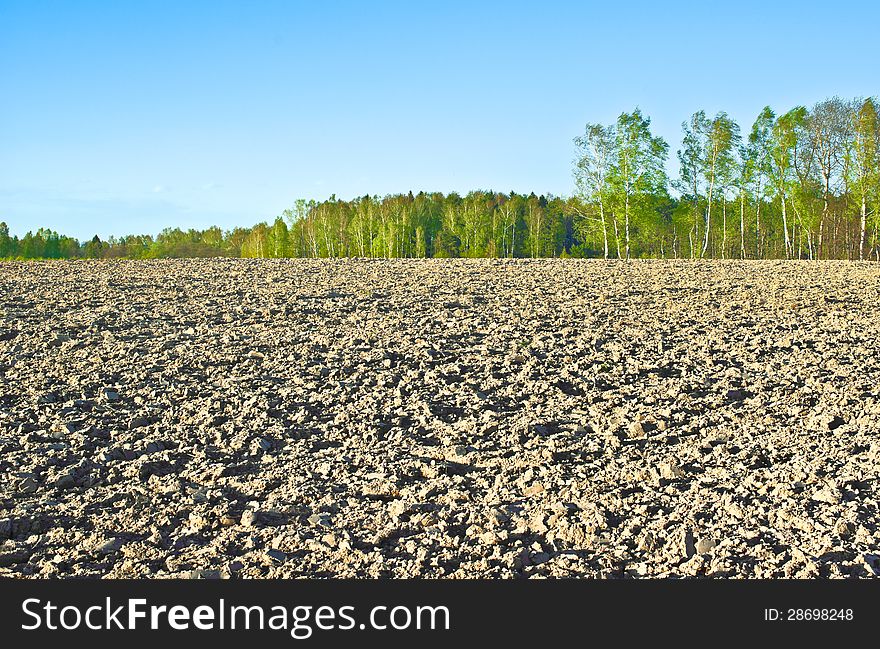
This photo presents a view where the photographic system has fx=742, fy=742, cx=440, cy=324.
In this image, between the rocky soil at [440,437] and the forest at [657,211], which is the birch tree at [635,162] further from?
the rocky soil at [440,437]

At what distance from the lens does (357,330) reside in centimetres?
894

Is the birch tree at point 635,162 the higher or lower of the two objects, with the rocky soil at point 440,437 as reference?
higher

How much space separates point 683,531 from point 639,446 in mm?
1296

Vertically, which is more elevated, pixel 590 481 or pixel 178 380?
pixel 178 380

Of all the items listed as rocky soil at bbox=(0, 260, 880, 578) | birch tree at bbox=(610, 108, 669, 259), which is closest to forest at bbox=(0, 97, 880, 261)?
birch tree at bbox=(610, 108, 669, 259)

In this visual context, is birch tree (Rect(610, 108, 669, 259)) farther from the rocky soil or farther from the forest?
the rocky soil

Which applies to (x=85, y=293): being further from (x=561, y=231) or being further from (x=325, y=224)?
(x=561, y=231)

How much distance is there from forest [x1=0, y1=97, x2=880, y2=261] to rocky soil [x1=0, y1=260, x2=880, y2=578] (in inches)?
821

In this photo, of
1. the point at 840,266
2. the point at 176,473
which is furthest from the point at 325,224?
the point at 176,473

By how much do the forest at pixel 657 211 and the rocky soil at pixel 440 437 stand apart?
821 inches

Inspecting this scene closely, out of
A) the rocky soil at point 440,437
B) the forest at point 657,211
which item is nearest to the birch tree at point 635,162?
the forest at point 657,211

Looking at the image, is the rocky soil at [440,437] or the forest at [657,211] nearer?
the rocky soil at [440,437]

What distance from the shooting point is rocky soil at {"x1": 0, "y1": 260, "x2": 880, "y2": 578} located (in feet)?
13.7

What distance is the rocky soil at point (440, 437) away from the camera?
4.18 meters
